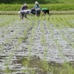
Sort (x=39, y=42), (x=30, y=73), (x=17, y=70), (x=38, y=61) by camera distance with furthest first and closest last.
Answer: (x=39, y=42) < (x=38, y=61) < (x=17, y=70) < (x=30, y=73)

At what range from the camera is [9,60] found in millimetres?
7133

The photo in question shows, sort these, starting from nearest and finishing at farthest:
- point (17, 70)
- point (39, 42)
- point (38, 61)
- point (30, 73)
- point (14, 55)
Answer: point (30, 73)
point (17, 70)
point (38, 61)
point (14, 55)
point (39, 42)

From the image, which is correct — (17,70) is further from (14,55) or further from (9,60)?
(14,55)

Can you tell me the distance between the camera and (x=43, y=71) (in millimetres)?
6004

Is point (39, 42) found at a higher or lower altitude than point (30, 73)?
lower

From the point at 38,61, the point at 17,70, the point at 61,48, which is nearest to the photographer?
the point at 17,70

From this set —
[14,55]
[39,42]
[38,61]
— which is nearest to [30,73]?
[38,61]

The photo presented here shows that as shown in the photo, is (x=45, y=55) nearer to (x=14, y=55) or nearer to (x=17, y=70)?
(x=14, y=55)

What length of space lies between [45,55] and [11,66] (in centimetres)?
150

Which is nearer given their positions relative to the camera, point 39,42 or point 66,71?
point 66,71

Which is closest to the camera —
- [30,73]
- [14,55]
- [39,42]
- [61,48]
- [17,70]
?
[30,73]

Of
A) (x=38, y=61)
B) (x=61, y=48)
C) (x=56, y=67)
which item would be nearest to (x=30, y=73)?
(x=56, y=67)

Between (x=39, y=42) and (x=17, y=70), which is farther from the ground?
(x=17, y=70)

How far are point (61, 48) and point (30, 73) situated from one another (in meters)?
3.28
